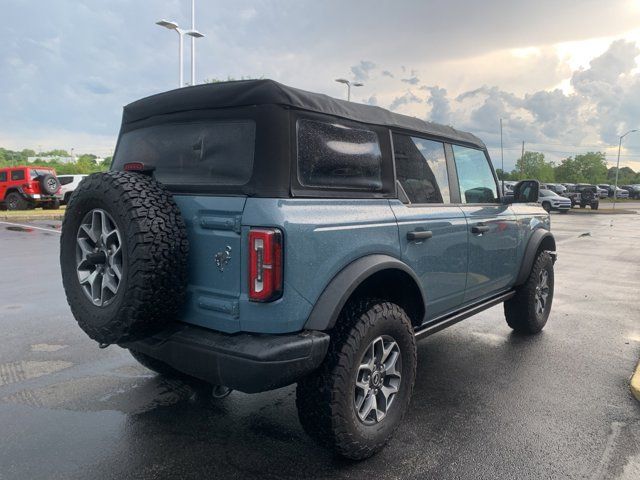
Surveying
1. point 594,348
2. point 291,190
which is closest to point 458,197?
point 291,190

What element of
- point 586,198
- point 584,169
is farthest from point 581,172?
point 586,198

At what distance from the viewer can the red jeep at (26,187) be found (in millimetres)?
21453

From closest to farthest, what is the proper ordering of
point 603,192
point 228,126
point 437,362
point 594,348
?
1. point 228,126
2. point 437,362
3. point 594,348
4. point 603,192

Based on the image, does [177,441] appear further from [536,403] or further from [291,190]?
[536,403]

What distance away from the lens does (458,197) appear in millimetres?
3949

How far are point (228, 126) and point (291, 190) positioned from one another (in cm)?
55

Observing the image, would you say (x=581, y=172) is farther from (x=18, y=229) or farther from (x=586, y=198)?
(x=18, y=229)

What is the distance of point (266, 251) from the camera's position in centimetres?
233

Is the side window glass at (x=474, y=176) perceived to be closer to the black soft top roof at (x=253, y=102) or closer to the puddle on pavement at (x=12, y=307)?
the black soft top roof at (x=253, y=102)

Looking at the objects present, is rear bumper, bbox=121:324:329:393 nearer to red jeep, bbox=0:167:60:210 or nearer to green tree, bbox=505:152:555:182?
red jeep, bbox=0:167:60:210

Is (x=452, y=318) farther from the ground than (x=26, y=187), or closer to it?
closer to it

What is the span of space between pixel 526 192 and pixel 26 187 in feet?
73.2

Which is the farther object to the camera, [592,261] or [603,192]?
[603,192]

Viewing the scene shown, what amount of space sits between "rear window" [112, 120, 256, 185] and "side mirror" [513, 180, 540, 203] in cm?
288
